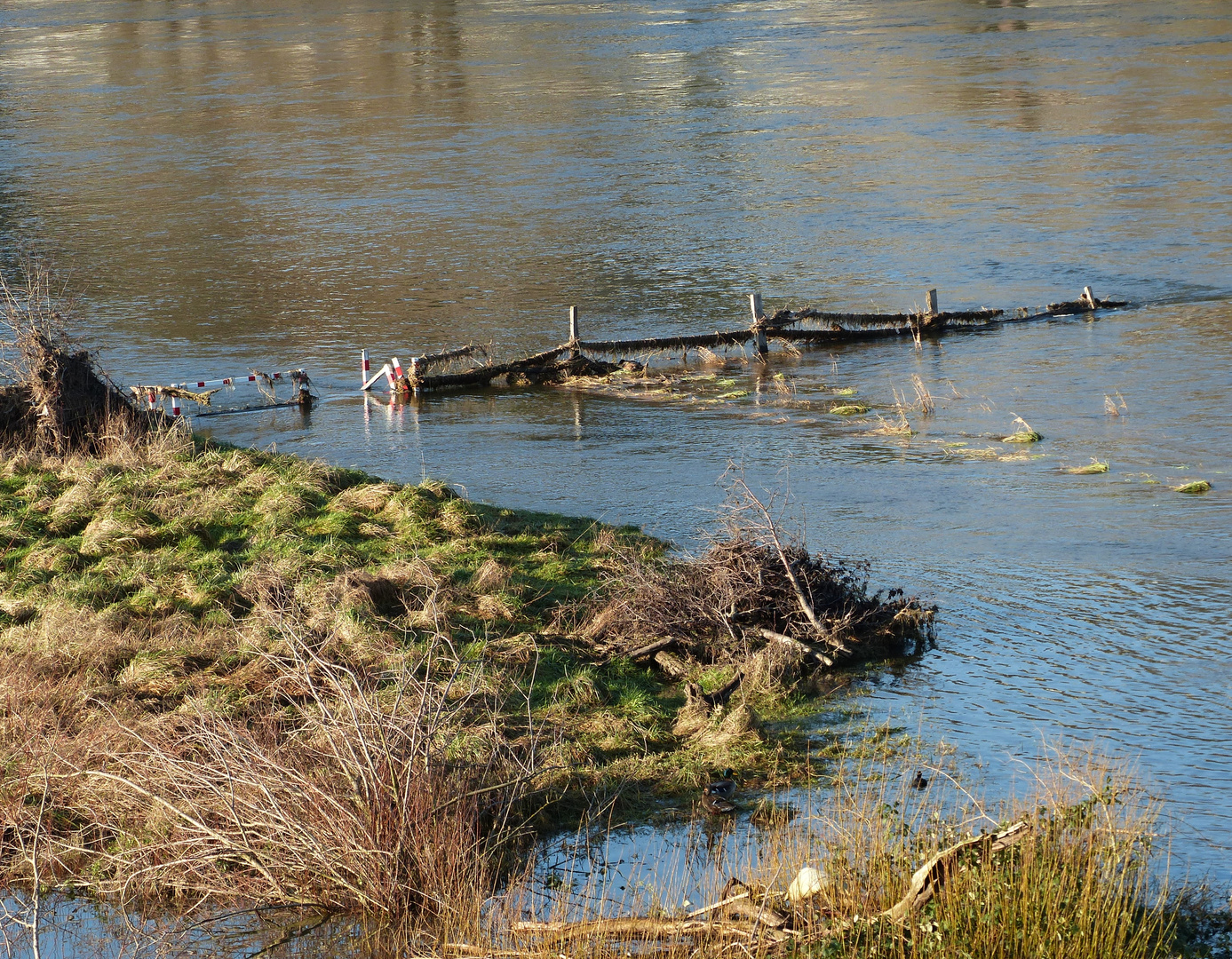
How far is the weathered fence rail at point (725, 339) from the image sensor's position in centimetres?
3006

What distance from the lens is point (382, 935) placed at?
330 inches

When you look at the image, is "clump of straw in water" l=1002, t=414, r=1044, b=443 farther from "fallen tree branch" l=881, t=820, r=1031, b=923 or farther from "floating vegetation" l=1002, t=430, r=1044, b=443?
"fallen tree branch" l=881, t=820, r=1031, b=923

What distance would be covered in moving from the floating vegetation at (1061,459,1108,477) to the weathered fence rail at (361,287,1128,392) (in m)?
9.96

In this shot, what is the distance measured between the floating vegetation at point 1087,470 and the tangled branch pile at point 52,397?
566 inches

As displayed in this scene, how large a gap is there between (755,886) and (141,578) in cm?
855

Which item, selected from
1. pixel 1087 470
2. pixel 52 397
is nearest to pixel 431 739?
pixel 52 397

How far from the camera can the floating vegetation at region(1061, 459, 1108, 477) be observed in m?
21.8

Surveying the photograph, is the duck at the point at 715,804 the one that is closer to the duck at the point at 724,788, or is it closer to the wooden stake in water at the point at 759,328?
the duck at the point at 724,788

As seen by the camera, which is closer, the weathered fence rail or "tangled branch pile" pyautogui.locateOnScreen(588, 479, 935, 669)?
"tangled branch pile" pyautogui.locateOnScreen(588, 479, 935, 669)

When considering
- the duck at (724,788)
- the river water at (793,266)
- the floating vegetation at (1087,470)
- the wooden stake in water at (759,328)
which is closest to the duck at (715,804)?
the duck at (724,788)

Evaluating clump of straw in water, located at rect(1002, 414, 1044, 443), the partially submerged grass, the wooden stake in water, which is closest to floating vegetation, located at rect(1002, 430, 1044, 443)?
clump of straw in water, located at rect(1002, 414, 1044, 443)

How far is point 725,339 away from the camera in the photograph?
101 feet

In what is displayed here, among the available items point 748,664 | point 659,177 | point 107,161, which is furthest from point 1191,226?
point 107,161

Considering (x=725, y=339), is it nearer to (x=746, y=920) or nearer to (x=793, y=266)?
(x=793, y=266)
